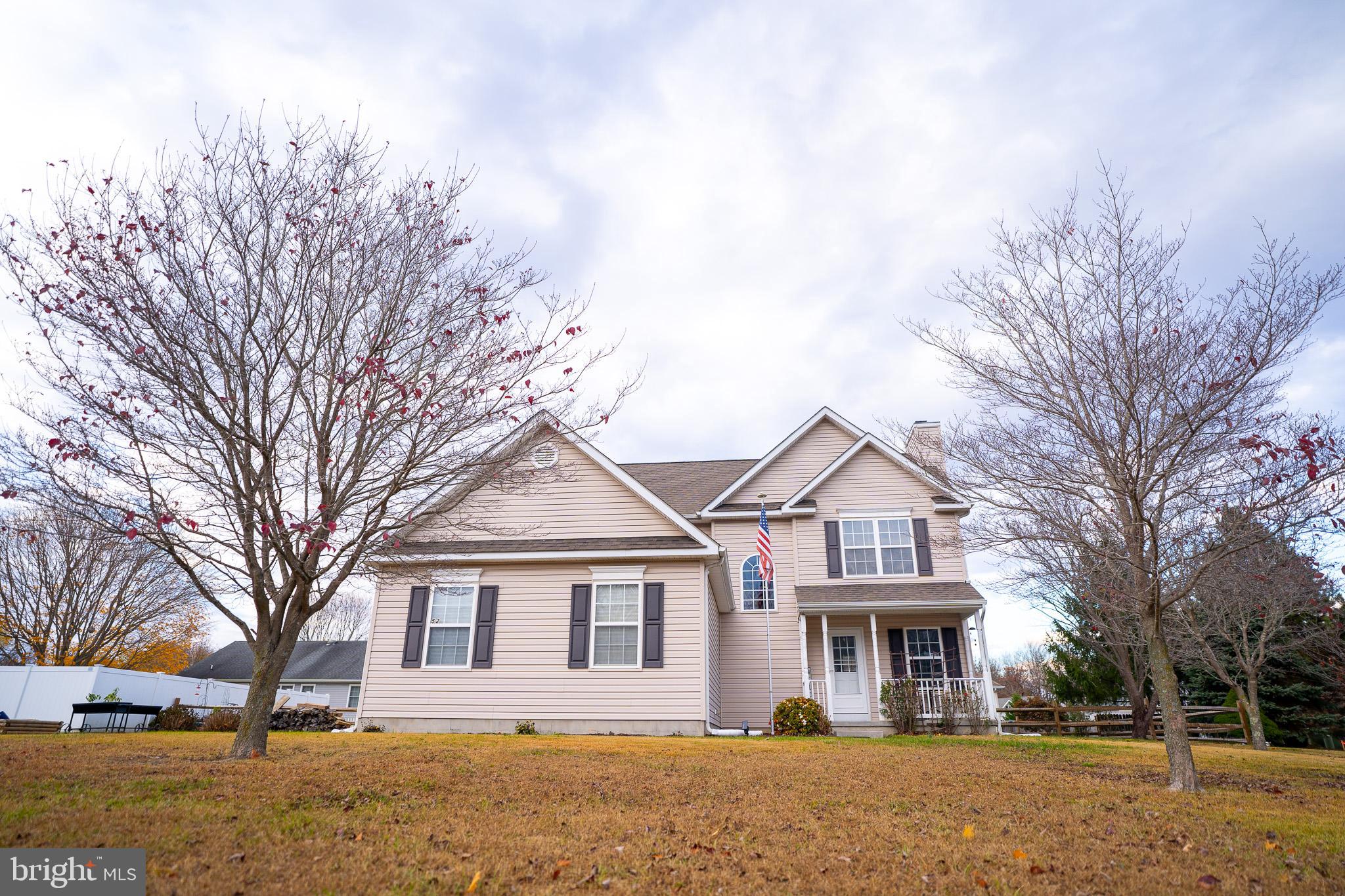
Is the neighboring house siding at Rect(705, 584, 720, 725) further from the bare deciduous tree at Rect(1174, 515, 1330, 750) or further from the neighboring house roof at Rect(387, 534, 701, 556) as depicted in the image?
the bare deciduous tree at Rect(1174, 515, 1330, 750)

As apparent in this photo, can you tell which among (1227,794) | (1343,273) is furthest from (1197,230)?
(1227,794)

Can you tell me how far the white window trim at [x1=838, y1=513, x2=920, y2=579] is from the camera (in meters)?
17.7

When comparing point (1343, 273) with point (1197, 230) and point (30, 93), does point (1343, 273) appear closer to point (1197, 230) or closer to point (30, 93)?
point (1197, 230)

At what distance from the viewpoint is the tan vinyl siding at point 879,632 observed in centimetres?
1697

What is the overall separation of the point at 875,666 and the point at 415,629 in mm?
10249

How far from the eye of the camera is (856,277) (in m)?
13.9

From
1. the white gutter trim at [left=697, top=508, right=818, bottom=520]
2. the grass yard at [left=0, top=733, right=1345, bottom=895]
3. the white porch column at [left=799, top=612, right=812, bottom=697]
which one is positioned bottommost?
the grass yard at [left=0, top=733, right=1345, bottom=895]

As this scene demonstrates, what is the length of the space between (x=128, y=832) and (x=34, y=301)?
20.0ft

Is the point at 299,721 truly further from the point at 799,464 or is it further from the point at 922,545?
the point at 922,545

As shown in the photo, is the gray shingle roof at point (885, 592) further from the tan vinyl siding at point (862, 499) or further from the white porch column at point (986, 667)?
the white porch column at point (986, 667)

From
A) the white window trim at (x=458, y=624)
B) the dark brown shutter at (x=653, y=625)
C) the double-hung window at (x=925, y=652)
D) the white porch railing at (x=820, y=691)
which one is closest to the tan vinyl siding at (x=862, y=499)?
the double-hung window at (x=925, y=652)

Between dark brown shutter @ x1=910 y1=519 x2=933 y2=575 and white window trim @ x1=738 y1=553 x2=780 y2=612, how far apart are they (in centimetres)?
358

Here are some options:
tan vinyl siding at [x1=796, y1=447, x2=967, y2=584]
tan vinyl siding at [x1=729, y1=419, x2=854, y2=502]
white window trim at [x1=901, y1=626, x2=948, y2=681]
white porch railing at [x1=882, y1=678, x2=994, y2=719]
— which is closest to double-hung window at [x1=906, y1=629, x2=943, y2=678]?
white window trim at [x1=901, y1=626, x2=948, y2=681]

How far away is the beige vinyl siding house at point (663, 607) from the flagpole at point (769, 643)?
0.06m
